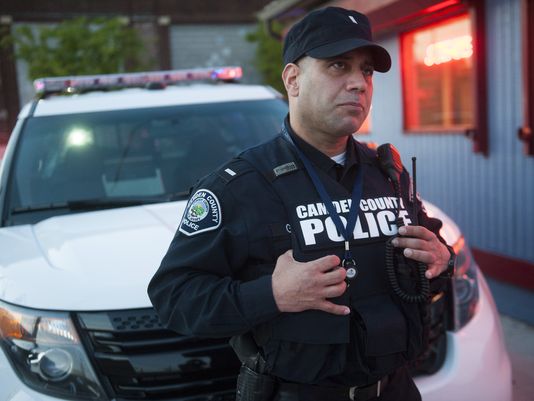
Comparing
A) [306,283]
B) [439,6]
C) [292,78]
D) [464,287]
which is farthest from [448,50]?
[306,283]

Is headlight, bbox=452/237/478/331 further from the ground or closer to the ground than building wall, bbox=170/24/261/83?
closer to the ground

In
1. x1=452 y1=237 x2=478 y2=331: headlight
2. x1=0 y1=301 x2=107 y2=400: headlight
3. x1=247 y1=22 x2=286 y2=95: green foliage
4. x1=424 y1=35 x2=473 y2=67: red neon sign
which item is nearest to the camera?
x1=0 y1=301 x2=107 y2=400: headlight

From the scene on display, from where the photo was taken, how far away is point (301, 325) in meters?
1.65

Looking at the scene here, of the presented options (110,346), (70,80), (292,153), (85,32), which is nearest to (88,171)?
(70,80)

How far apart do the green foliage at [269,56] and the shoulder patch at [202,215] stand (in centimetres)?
1433

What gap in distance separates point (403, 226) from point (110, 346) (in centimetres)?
107

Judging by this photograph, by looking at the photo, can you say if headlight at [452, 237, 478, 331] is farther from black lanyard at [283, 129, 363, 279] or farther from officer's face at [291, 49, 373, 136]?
officer's face at [291, 49, 373, 136]

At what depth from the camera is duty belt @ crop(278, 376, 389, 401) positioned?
1.70 metres

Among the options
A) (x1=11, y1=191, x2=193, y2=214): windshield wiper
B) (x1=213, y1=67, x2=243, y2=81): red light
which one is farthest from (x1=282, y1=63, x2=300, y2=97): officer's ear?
(x1=213, y1=67, x2=243, y2=81): red light

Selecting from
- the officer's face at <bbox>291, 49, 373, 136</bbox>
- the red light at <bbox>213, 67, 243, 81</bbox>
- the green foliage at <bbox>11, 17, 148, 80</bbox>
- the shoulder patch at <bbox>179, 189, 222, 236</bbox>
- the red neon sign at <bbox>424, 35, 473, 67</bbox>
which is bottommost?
the shoulder patch at <bbox>179, 189, 222, 236</bbox>

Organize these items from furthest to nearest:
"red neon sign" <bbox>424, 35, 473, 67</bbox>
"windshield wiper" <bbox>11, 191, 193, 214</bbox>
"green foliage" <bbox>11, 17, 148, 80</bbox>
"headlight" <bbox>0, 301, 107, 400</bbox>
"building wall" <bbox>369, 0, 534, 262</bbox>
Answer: "green foliage" <bbox>11, 17, 148, 80</bbox> → "red neon sign" <bbox>424, 35, 473, 67</bbox> → "building wall" <bbox>369, 0, 534, 262</bbox> → "windshield wiper" <bbox>11, 191, 193, 214</bbox> → "headlight" <bbox>0, 301, 107, 400</bbox>

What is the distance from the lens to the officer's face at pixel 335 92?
174 cm

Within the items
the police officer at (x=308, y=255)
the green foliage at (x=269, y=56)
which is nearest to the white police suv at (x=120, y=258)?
the police officer at (x=308, y=255)

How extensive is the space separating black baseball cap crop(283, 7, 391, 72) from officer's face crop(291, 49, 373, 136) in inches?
1.4
